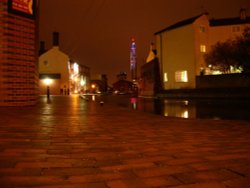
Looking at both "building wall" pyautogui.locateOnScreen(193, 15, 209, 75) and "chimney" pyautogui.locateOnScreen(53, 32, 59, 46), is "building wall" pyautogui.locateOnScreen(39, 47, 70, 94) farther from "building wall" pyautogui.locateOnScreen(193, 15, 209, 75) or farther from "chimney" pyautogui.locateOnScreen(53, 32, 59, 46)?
"building wall" pyautogui.locateOnScreen(193, 15, 209, 75)

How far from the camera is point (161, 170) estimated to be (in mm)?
3680

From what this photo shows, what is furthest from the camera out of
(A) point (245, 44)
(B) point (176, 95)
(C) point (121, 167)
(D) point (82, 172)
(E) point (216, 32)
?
(E) point (216, 32)

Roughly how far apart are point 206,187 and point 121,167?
44.8 inches

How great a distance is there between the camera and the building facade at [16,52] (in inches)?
499

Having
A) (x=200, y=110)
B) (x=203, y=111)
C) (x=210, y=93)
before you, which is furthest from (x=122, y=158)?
(x=210, y=93)

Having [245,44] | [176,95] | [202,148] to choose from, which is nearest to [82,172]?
[202,148]

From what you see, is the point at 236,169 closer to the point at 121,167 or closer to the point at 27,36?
the point at 121,167

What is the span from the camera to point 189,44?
1709 inches

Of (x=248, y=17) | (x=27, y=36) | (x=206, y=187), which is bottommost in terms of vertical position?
(x=206, y=187)

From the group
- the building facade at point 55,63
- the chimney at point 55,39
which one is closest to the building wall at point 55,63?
the building facade at point 55,63

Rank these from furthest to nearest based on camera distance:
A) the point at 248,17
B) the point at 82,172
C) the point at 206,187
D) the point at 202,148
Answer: the point at 248,17 → the point at 202,148 → the point at 82,172 → the point at 206,187

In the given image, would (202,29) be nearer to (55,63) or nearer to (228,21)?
(228,21)

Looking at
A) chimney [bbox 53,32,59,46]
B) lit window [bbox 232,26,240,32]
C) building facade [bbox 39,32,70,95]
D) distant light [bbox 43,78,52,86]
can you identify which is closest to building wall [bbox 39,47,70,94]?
building facade [bbox 39,32,70,95]

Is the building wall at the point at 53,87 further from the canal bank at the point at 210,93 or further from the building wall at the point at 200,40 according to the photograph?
the building wall at the point at 200,40
